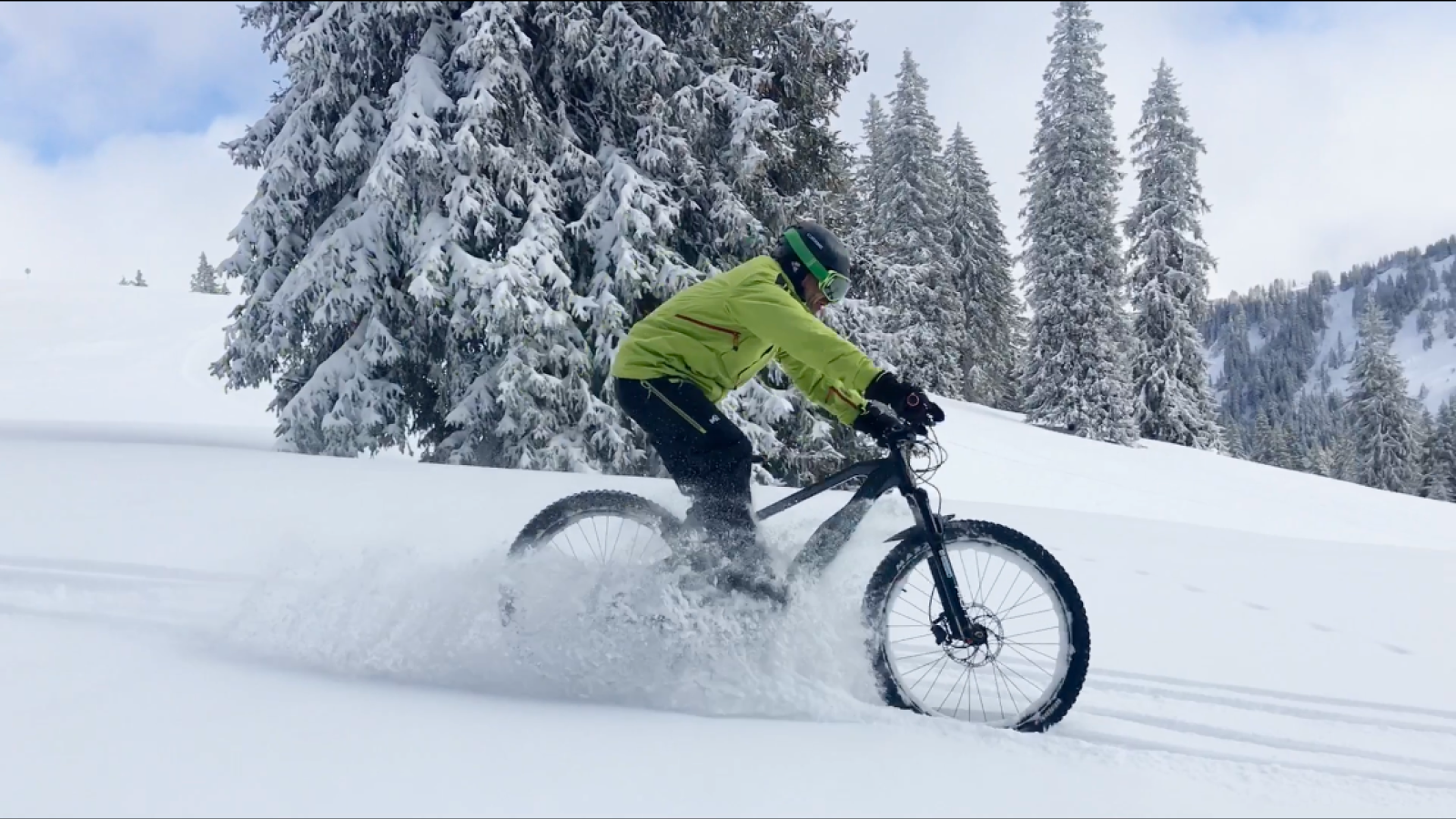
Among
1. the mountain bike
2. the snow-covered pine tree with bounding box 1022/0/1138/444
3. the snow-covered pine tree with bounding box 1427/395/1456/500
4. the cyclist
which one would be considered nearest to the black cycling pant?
the cyclist

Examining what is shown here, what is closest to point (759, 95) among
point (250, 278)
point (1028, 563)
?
point (250, 278)

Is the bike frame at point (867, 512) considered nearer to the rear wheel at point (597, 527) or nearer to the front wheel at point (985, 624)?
the front wheel at point (985, 624)

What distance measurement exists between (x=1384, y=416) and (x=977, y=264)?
18.7 metres

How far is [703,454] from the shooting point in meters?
3.86

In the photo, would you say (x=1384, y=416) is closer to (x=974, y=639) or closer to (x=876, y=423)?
(x=974, y=639)

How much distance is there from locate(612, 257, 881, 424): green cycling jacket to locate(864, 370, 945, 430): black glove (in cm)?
5

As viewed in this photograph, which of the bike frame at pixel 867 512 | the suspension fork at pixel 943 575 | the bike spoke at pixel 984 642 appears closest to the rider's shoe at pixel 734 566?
the bike frame at pixel 867 512

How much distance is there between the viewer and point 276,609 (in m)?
4.09

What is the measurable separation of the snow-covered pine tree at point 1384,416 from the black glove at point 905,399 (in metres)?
41.0

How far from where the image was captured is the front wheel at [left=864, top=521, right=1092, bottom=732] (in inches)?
137

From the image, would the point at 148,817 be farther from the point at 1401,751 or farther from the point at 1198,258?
the point at 1198,258

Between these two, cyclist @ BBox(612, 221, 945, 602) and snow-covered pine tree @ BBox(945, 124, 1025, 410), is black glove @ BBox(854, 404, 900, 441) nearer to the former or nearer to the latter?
cyclist @ BBox(612, 221, 945, 602)

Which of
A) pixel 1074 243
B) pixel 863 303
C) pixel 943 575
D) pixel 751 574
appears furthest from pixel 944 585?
pixel 1074 243

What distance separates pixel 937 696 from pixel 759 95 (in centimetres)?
1040
